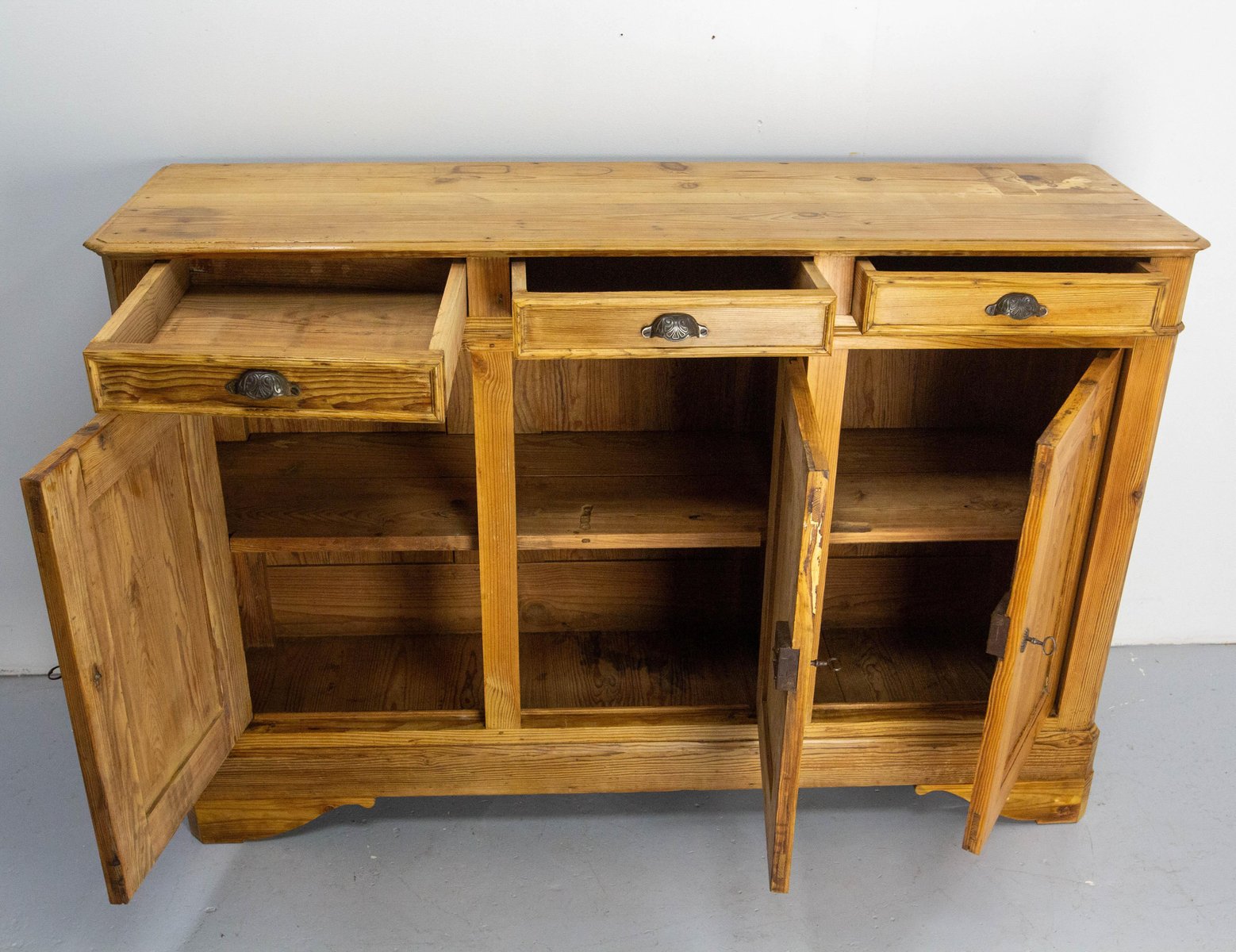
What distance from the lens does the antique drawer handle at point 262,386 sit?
1.69 metres

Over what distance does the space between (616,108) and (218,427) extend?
1.10 metres

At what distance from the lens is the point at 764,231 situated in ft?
6.43

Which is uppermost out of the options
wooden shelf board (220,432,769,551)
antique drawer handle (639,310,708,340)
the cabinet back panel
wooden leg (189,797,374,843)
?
Answer: antique drawer handle (639,310,708,340)

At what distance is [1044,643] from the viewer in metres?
2.13

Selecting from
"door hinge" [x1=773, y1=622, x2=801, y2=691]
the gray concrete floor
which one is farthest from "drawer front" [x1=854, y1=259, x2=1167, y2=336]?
the gray concrete floor

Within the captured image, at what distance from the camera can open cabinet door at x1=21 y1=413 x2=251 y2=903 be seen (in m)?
1.67

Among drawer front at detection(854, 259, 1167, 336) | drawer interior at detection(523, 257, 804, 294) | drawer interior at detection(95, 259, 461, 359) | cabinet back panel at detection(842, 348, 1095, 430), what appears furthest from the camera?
cabinet back panel at detection(842, 348, 1095, 430)

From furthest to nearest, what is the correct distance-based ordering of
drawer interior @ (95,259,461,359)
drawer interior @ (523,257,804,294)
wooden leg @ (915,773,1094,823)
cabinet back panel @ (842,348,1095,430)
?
1. cabinet back panel @ (842,348,1095,430)
2. wooden leg @ (915,773,1094,823)
3. drawer interior @ (523,257,804,294)
4. drawer interior @ (95,259,461,359)

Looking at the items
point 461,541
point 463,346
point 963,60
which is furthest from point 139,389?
point 963,60

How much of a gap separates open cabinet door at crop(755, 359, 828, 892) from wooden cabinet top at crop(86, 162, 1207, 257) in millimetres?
290

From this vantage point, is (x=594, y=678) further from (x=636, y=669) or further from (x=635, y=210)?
(x=635, y=210)

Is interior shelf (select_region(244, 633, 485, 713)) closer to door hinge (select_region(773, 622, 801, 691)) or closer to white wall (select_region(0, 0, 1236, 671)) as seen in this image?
door hinge (select_region(773, 622, 801, 691))

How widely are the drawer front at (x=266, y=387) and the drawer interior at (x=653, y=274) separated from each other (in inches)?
22.0

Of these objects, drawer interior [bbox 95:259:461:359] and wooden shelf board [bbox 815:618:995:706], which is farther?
wooden shelf board [bbox 815:618:995:706]
